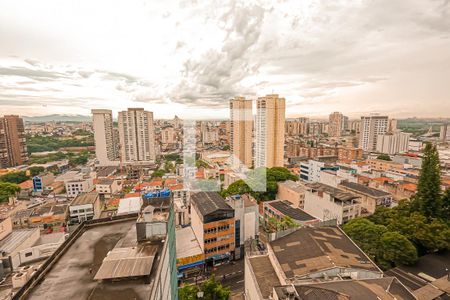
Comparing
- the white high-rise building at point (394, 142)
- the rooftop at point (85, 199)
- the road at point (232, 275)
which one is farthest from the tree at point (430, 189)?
the white high-rise building at point (394, 142)

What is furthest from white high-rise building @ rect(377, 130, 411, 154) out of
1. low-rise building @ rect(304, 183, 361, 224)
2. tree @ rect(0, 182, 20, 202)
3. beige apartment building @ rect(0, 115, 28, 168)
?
beige apartment building @ rect(0, 115, 28, 168)

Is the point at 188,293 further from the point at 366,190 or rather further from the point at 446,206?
the point at 366,190

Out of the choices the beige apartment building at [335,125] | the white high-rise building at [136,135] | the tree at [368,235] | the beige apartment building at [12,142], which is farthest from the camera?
the beige apartment building at [335,125]

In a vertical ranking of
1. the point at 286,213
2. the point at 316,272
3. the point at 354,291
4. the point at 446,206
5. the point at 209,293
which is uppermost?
the point at 354,291

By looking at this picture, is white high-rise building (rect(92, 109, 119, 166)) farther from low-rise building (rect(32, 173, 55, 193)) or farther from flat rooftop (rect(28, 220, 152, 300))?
flat rooftop (rect(28, 220, 152, 300))

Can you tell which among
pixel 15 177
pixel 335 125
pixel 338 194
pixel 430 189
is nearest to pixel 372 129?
pixel 335 125

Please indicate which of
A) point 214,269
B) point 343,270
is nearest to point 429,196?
point 343,270

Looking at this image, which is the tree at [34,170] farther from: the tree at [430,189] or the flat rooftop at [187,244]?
the tree at [430,189]
